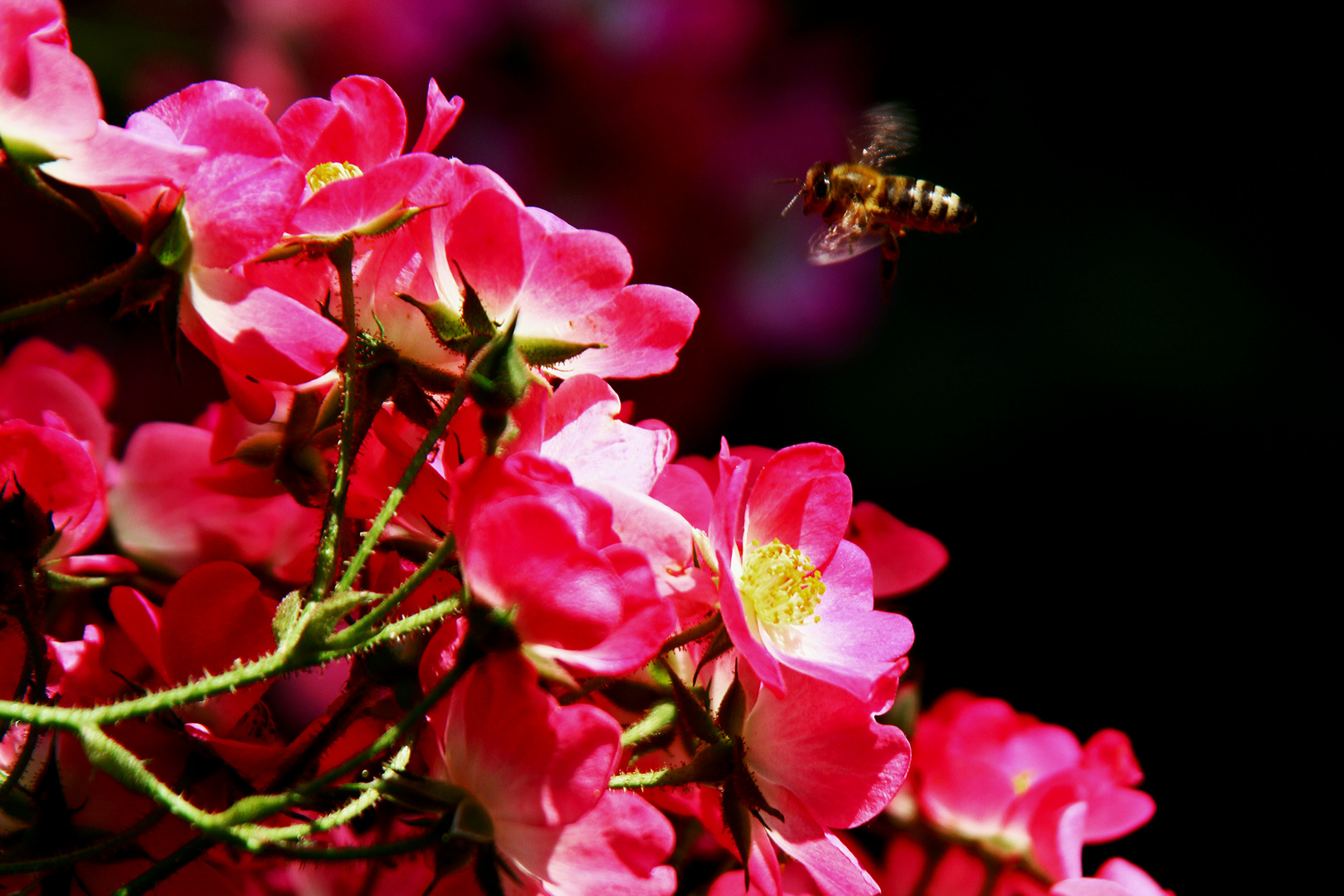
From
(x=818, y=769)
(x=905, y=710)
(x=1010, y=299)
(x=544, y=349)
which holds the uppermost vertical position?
(x=544, y=349)

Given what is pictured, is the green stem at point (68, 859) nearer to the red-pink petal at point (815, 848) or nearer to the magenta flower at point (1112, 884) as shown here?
the red-pink petal at point (815, 848)

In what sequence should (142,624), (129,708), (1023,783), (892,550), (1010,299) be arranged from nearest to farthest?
1. (129,708)
2. (142,624)
3. (892,550)
4. (1023,783)
5. (1010,299)

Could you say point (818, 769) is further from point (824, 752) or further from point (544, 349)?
point (544, 349)

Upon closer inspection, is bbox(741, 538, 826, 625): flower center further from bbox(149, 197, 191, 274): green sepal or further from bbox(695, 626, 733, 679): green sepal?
bbox(149, 197, 191, 274): green sepal

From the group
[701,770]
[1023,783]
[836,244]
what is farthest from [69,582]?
[836,244]

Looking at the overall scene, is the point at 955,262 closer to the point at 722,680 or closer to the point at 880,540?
the point at 880,540

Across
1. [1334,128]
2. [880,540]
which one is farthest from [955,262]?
[880,540]

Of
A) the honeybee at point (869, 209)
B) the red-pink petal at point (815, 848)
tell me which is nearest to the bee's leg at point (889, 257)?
the honeybee at point (869, 209)
